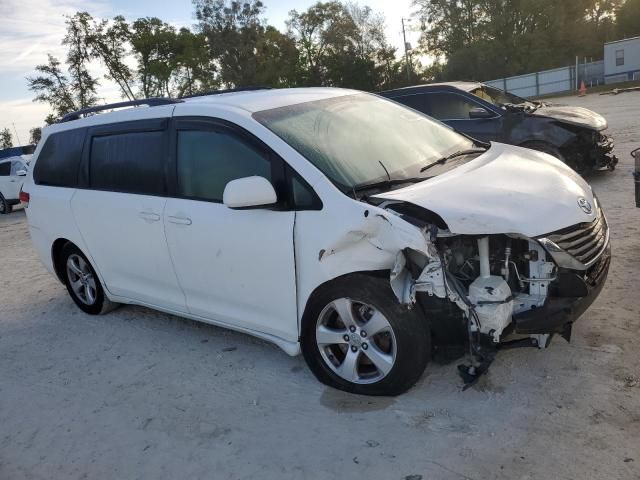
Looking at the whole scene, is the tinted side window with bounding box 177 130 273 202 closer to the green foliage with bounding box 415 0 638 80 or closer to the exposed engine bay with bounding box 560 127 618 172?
the exposed engine bay with bounding box 560 127 618 172

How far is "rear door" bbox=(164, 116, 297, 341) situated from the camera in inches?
138

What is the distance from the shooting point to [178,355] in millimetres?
4332

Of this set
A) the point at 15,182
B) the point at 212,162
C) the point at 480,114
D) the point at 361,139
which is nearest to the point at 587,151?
the point at 480,114

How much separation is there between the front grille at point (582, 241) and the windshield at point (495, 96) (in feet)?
19.4

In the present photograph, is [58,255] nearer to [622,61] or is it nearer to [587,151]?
[587,151]

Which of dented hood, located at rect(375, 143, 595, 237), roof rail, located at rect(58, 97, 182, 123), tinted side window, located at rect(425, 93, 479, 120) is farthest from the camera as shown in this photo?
tinted side window, located at rect(425, 93, 479, 120)

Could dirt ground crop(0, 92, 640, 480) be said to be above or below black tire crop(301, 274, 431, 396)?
below

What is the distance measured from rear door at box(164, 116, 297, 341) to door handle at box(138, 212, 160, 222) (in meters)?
0.12

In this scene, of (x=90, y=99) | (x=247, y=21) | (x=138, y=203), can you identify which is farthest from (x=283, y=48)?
(x=138, y=203)

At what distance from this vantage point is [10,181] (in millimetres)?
15641

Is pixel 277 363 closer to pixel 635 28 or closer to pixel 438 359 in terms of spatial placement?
pixel 438 359

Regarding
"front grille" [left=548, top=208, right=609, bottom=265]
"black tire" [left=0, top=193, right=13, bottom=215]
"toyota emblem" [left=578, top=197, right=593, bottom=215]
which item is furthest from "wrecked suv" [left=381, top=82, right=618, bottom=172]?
"black tire" [left=0, top=193, right=13, bottom=215]

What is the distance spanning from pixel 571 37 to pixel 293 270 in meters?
60.5

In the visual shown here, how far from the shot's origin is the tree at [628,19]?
53375mm
